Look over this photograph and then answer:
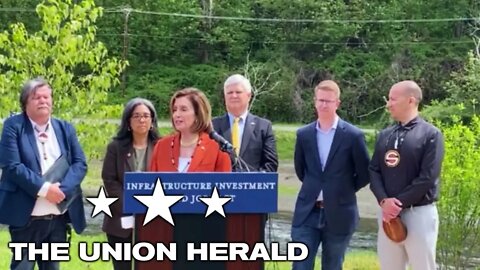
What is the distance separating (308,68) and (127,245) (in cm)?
4016

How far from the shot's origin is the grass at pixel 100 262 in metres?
7.46

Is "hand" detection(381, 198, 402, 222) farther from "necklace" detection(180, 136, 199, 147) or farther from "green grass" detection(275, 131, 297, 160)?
"green grass" detection(275, 131, 297, 160)

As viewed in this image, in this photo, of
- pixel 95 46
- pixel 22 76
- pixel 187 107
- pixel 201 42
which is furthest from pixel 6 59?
pixel 201 42

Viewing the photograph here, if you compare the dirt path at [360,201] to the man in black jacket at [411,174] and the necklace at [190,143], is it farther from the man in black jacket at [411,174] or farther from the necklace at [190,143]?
the necklace at [190,143]

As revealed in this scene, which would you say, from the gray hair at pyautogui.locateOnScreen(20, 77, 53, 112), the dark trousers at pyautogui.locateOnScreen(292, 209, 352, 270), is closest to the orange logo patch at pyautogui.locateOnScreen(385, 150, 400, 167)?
the dark trousers at pyautogui.locateOnScreen(292, 209, 352, 270)

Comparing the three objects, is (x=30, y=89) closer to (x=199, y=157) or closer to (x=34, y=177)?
(x=34, y=177)

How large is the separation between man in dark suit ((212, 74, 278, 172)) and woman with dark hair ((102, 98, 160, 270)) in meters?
0.56

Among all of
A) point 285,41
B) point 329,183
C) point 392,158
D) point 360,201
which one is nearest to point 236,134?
point 329,183

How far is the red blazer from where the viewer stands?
4.67 m

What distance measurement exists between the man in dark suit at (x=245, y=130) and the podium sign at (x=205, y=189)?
53.8 inches

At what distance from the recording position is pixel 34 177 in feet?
16.8

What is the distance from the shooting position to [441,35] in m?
46.9

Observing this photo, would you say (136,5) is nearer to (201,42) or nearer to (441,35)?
(201,42)

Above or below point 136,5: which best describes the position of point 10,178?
below
